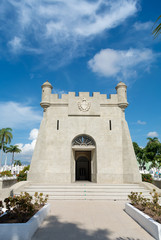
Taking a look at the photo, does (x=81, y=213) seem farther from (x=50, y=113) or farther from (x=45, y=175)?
(x=50, y=113)

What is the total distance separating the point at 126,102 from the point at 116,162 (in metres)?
7.06

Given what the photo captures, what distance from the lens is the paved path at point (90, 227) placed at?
18.9ft

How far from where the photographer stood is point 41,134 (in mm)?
19188

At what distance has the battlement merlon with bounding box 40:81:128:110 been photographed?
20281 mm

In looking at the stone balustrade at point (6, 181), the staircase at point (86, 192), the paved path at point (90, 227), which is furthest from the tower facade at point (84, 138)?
the paved path at point (90, 227)

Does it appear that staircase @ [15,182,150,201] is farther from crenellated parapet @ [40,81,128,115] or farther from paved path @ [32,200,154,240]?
crenellated parapet @ [40,81,128,115]

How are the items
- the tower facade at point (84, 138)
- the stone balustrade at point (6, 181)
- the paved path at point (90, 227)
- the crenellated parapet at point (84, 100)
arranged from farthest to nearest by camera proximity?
1. the crenellated parapet at point (84, 100)
2. the tower facade at point (84, 138)
3. the stone balustrade at point (6, 181)
4. the paved path at point (90, 227)

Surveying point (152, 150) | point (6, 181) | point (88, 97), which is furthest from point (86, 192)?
point (152, 150)

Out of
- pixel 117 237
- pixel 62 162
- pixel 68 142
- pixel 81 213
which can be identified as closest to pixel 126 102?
pixel 68 142

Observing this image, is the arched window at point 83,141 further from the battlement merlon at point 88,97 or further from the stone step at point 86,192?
the stone step at point 86,192

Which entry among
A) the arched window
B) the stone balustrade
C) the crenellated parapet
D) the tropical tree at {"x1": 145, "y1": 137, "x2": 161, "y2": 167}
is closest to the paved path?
the stone balustrade

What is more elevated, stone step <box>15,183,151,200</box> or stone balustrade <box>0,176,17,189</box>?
stone balustrade <box>0,176,17,189</box>

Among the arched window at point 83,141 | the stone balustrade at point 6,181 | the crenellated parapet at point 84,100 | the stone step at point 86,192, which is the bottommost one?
the stone step at point 86,192

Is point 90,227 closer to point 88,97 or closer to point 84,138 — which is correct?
point 84,138
